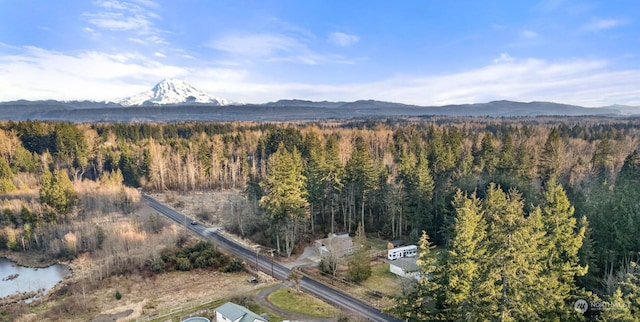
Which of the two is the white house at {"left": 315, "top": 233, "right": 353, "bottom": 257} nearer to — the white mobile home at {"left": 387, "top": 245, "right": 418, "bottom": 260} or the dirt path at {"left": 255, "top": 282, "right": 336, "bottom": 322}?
the white mobile home at {"left": 387, "top": 245, "right": 418, "bottom": 260}

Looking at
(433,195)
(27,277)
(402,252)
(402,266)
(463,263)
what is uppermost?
(463,263)

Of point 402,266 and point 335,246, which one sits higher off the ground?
point 335,246

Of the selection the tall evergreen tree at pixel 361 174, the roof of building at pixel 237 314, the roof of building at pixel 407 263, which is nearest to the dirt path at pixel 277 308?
the roof of building at pixel 237 314

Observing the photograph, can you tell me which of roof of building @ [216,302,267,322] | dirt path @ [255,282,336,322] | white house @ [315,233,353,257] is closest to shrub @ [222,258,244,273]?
dirt path @ [255,282,336,322]

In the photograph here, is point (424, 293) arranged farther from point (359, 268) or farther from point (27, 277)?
point (27, 277)

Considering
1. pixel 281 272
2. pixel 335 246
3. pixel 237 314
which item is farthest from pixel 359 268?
pixel 237 314

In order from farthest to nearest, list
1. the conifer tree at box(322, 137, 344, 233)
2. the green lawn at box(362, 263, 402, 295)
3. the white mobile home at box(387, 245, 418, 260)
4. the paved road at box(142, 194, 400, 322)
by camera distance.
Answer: the conifer tree at box(322, 137, 344, 233) < the white mobile home at box(387, 245, 418, 260) < the green lawn at box(362, 263, 402, 295) < the paved road at box(142, 194, 400, 322)
